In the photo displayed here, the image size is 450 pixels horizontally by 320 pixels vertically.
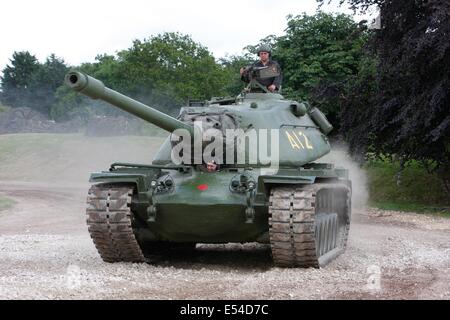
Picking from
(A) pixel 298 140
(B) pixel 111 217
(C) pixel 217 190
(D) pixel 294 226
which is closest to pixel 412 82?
(A) pixel 298 140

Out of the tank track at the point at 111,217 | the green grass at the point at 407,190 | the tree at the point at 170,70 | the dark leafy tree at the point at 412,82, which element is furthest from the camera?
the tree at the point at 170,70

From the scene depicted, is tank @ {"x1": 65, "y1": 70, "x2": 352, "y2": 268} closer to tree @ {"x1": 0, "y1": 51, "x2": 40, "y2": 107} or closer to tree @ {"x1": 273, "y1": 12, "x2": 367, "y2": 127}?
tree @ {"x1": 273, "y1": 12, "x2": 367, "y2": 127}

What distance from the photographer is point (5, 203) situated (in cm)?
2420

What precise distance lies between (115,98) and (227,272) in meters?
2.83

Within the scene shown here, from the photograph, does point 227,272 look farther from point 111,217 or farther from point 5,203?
point 5,203

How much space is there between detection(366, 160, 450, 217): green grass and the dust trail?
0.90ft

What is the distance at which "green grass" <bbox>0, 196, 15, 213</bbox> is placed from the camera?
23.3 metres

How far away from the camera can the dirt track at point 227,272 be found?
8555mm

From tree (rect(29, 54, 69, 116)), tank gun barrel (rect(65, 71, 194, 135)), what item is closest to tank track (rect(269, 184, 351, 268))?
tank gun barrel (rect(65, 71, 194, 135))

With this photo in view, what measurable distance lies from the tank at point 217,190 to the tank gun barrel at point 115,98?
0.05 feet

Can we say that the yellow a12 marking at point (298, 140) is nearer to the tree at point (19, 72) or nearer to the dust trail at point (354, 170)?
the dust trail at point (354, 170)

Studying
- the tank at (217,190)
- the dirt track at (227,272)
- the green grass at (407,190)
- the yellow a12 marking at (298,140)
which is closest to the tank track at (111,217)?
the tank at (217,190)
